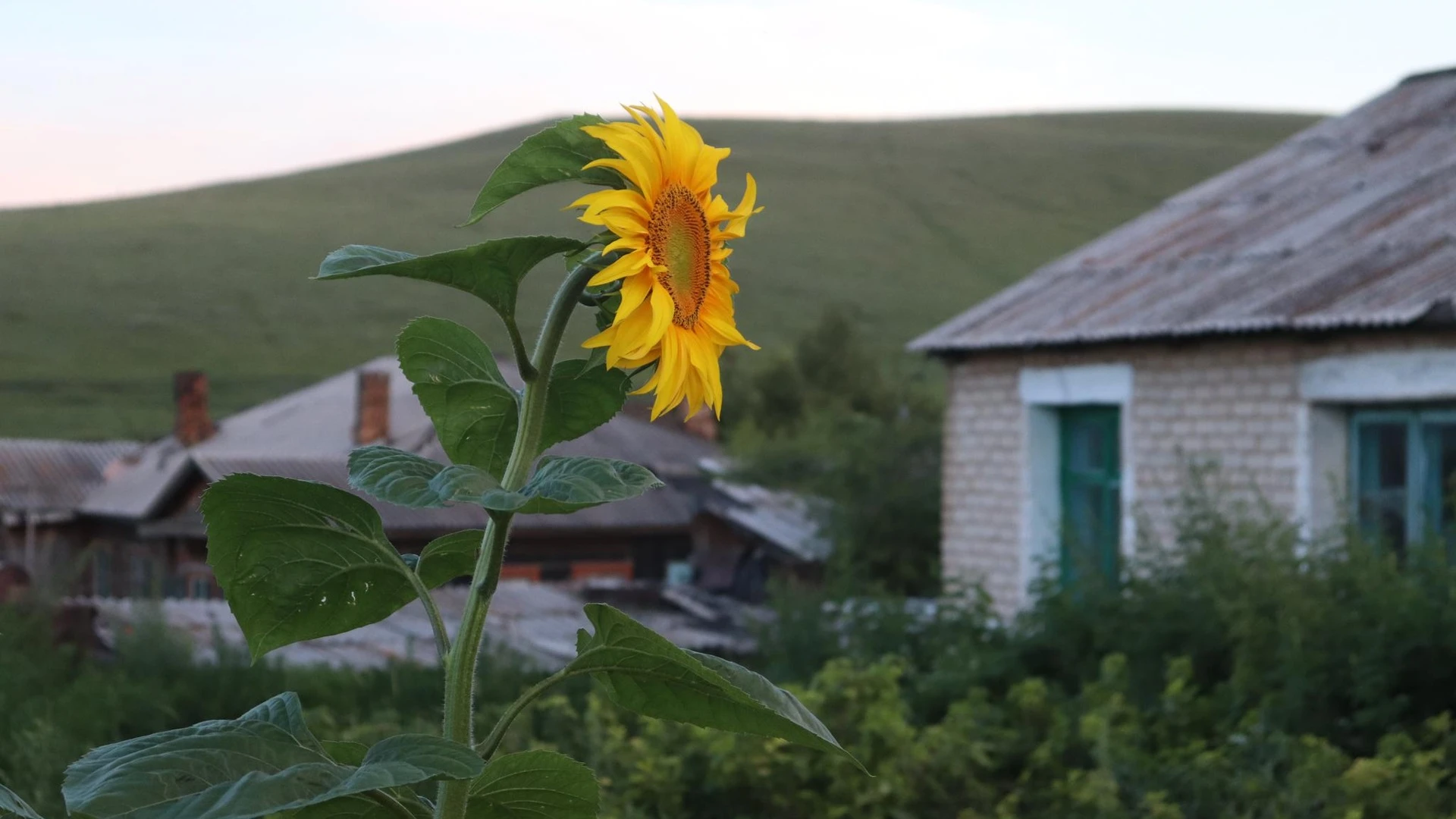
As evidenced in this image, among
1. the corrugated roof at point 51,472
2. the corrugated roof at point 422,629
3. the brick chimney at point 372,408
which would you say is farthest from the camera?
the corrugated roof at point 51,472

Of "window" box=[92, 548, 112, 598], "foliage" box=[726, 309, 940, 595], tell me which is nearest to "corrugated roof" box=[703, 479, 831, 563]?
"foliage" box=[726, 309, 940, 595]

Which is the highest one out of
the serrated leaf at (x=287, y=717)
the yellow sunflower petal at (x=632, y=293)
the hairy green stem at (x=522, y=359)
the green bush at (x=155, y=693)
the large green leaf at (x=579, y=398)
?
the yellow sunflower petal at (x=632, y=293)

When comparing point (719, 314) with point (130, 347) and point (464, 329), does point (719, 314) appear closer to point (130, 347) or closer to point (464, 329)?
point (464, 329)

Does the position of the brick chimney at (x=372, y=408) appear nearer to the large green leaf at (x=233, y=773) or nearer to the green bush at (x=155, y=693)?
the green bush at (x=155, y=693)

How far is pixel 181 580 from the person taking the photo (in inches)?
1077

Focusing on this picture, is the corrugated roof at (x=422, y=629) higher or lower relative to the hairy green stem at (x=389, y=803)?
lower

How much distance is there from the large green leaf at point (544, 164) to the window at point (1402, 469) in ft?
27.0

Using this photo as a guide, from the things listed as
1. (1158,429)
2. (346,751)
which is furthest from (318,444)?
(346,751)

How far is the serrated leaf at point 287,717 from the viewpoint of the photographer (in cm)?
95

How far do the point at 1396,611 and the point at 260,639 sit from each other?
5.60 meters

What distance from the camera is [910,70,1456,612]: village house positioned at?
8.72m

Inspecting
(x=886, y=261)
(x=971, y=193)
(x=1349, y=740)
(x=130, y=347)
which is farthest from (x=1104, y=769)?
(x=971, y=193)

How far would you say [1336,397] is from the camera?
8.96 metres

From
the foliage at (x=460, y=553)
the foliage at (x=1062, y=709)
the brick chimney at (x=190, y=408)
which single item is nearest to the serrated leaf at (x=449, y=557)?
the foliage at (x=460, y=553)
